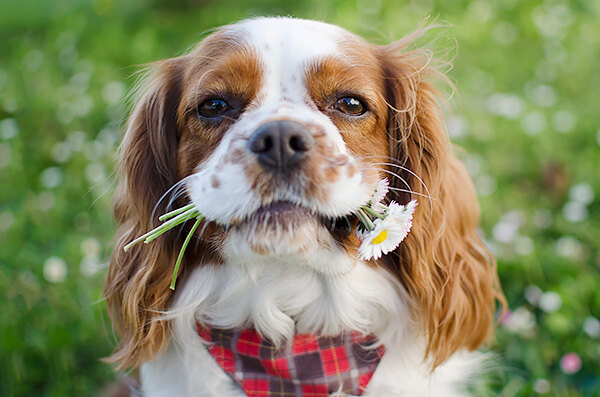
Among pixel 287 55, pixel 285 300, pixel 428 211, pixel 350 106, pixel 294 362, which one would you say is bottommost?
pixel 294 362

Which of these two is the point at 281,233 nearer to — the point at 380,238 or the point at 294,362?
the point at 380,238

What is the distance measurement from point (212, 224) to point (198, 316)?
1.38ft

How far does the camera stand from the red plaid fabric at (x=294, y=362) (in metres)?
2.30

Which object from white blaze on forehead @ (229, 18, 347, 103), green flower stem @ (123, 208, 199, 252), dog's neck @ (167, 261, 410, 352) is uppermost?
white blaze on forehead @ (229, 18, 347, 103)

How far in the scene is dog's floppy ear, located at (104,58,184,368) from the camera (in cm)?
234

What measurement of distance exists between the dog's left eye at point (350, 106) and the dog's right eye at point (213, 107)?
0.41 meters

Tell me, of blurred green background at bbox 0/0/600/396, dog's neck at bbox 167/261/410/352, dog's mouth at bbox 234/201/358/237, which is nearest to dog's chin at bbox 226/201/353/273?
dog's mouth at bbox 234/201/358/237

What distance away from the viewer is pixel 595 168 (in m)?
4.20

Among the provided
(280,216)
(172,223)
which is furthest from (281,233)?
(172,223)

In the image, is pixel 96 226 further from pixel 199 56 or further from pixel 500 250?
pixel 500 250

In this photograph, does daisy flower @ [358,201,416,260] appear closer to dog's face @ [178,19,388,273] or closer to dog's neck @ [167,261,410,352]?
dog's face @ [178,19,388,273]

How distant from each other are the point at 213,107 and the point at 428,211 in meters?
0.93

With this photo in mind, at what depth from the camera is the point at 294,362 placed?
7.53 ft

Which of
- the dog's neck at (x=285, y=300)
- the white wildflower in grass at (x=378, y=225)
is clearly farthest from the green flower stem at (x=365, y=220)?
the dog's neck at (x=285, y=300)
